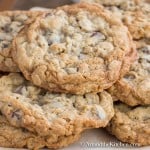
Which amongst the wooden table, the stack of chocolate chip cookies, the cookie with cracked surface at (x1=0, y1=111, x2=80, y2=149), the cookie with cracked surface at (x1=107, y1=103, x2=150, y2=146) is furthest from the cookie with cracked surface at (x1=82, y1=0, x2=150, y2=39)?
the wooden table

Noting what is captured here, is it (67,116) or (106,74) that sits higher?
(106,74)

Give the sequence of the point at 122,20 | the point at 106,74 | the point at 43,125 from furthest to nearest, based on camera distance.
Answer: the point at 122,20
the point at 106,74
the point at 43,125

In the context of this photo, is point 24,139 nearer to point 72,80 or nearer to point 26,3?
point 72,80

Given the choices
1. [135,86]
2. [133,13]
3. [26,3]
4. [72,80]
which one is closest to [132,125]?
[135,86]

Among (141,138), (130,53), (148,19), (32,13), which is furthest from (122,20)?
(141,138)

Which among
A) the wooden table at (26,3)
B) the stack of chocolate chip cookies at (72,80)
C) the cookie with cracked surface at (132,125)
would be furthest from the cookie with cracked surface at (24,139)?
the wooden table at (26,3)

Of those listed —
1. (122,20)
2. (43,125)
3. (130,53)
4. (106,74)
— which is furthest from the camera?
(122,20)

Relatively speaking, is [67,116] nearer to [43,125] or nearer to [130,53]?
[43,125]
